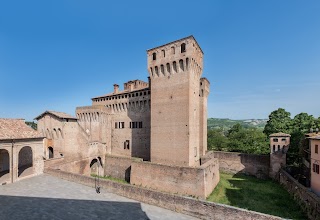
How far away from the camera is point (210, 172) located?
68.3 ft

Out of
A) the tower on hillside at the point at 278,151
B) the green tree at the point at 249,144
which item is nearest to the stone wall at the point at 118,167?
the tower on hillside at the point at 278,151

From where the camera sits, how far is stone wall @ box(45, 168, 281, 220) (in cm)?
1083

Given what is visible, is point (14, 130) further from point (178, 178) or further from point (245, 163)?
point (245, 163)

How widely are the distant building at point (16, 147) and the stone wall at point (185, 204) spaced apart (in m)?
9.78

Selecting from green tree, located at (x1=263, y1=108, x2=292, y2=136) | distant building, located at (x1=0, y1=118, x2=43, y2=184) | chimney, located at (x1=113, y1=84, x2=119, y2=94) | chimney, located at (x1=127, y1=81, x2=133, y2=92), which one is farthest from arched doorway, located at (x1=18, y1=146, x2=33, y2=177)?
green tree, located at (x1=263, y1=108, x2=292, y2=136)

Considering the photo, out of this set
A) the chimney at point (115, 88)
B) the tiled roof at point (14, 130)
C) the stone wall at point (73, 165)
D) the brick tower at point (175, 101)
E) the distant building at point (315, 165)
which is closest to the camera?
the distant building at point (315, 165)

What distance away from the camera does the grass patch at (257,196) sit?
16.7 m

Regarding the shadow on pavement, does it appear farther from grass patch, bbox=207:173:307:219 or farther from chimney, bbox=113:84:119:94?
chimney, bbox=113:84:119:94

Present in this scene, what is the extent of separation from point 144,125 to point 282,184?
812 inches

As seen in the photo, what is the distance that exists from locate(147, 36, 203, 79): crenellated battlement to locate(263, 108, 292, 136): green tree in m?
21.4

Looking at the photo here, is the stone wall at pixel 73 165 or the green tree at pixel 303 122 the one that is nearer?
the stone wall at pixel 73 165

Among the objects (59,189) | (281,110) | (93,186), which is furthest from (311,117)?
(59,189)

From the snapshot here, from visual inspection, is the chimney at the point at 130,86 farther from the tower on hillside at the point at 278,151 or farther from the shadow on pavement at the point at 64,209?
the tower on hillside at the point at 278,151

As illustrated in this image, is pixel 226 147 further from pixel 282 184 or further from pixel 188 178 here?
pixel 188 178
